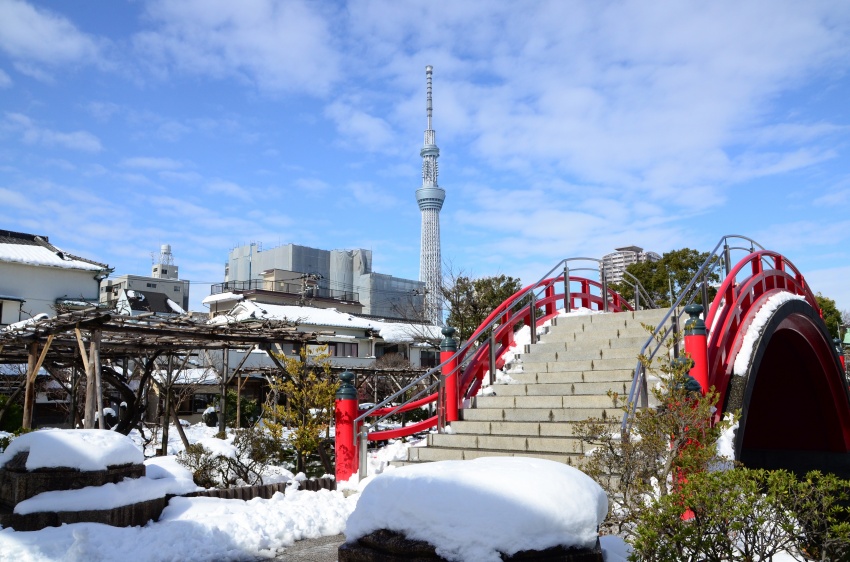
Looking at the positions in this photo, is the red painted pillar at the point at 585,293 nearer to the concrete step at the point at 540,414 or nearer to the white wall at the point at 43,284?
the concrete step at the point at 540,414

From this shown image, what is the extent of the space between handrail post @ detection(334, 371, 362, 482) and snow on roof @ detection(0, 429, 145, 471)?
9.61 feet

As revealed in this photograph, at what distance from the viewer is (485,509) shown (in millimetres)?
3709

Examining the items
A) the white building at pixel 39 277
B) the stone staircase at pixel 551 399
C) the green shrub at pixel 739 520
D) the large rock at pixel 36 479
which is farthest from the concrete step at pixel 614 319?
the white building at pixel 39 277

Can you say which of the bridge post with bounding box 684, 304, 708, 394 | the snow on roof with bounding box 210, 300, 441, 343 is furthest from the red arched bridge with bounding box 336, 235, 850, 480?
the snow on roof with bounding box 210, 300, 441, 343

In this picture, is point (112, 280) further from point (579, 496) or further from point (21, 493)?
point (579, 496)

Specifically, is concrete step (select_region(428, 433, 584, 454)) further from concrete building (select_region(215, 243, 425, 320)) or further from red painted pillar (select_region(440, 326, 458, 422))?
concrete building (select_region(215, 243, 425, 320))

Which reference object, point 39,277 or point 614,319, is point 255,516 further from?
point 39,277

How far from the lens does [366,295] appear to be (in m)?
71.1

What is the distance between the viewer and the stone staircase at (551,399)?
885 centimetres

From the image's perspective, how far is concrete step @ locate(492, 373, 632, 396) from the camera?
944cm

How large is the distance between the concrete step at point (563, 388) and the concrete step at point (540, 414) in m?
0.47

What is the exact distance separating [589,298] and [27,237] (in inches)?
1285

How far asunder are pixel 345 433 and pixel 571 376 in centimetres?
364

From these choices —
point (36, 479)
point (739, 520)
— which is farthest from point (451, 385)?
point (739, 520)
